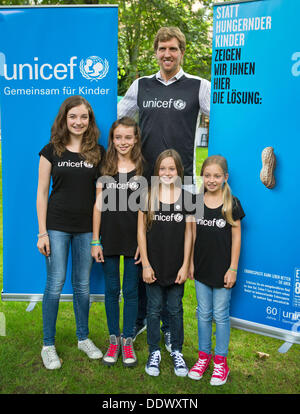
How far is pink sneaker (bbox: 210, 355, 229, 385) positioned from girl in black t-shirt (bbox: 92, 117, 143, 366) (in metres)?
0.56

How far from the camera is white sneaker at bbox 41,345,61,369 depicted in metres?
2.91

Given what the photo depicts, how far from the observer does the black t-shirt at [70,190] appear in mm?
2807

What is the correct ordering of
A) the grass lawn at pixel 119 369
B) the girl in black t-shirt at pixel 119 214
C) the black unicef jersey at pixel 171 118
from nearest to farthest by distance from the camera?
1. the grass lawn at pixel 119 369
2. the girl in black t-shirt at pixel 119 214
3. the black unicef jersey at pixel 171 118

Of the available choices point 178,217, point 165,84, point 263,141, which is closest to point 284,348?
point 178,217

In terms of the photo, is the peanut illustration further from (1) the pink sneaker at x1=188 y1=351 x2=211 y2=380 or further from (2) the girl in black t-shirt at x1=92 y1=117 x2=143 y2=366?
(1) the pink sneaker at x1=188 y1=351 x2=211 y2=380

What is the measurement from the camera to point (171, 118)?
9.86 feet

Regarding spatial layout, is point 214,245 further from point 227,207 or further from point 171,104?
point 171,104

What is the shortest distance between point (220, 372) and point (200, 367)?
0.14 meters

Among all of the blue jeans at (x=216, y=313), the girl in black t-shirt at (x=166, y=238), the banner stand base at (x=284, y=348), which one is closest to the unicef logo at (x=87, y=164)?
the girl in black t-shirt at (x=166, y=238)

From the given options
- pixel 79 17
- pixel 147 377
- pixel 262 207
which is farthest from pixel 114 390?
pixel 79 17

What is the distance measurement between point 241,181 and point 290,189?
0.35 metres

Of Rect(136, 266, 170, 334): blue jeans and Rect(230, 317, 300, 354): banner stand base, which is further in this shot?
Rect(136, 266, 170, 334): blue jeans

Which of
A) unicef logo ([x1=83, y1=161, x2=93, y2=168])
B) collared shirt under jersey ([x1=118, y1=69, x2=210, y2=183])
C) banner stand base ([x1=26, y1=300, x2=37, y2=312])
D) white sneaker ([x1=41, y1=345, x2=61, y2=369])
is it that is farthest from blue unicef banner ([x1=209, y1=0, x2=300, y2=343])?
banner stand base ([x1=26, y1=300, x2=37, y2=312])

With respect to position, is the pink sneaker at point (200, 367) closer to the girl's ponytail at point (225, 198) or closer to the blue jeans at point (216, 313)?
the blue jeans at point (216, 313)
